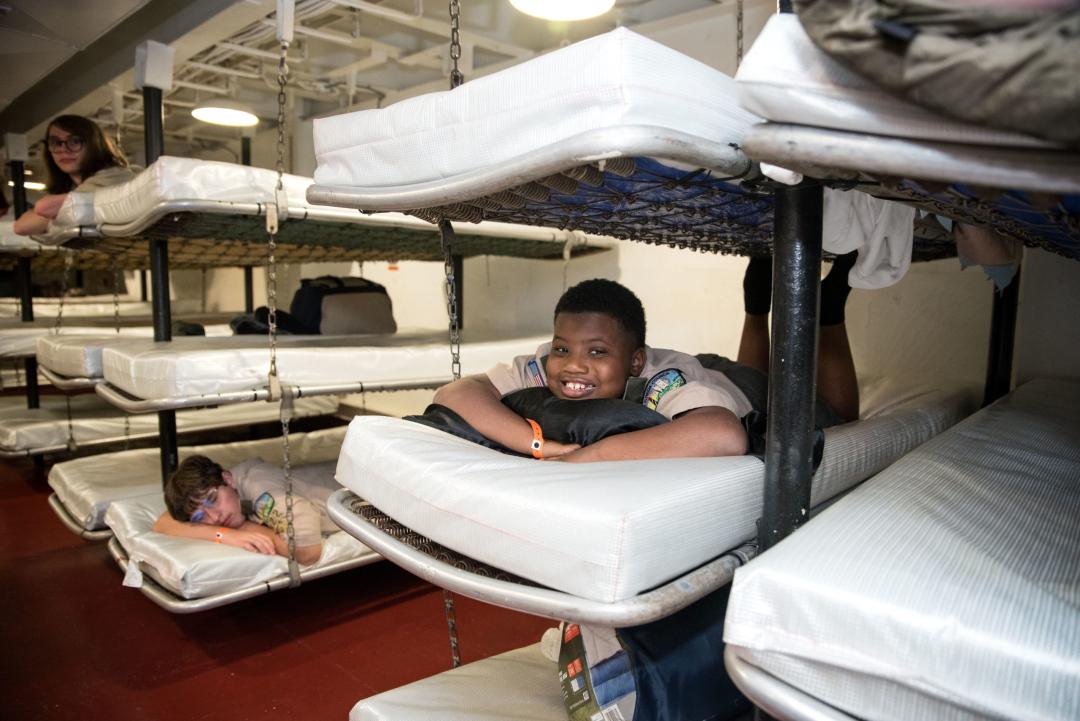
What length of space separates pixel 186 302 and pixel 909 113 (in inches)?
342

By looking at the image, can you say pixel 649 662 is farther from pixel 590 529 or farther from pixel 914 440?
pixel 914 440

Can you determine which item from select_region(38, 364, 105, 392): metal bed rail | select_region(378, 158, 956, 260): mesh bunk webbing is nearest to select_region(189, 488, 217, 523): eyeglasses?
select_region(38, 364, 105, 392): metal bed rail

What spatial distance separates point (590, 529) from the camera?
0.80 m

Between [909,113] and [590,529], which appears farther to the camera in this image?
[590,529]

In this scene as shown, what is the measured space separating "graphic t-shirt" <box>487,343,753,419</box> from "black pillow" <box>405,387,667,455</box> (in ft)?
0.20

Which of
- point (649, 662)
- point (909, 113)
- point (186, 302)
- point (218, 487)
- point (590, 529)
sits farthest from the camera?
point (186, 302)

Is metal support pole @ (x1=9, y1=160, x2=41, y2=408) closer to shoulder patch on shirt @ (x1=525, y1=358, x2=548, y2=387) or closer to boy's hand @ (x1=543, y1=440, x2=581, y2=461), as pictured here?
shoulder patch on shirt @ (x1=525, y1=358, x2=548, y2=387)

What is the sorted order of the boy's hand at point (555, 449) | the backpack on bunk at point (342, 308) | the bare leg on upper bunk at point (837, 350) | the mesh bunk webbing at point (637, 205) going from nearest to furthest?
the mesh bunk webbing at point (637, 205) → the boy's hand at point (555, 449) → the bare leg on upper bunk at point (837, 350) → the backpack on bunk at point (342, 308)

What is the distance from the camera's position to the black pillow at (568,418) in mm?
1251

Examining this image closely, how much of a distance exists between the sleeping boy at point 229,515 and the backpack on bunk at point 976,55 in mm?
2163

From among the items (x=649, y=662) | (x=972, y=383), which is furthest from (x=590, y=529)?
(x=972, y=383)

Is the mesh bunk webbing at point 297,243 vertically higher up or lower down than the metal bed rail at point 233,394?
higher up

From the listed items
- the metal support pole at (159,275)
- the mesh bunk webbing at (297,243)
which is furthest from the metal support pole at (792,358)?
the metal support pole at (159,275)

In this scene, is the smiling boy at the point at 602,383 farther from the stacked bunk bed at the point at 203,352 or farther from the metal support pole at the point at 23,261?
the metal support pole at the point at 23,261
